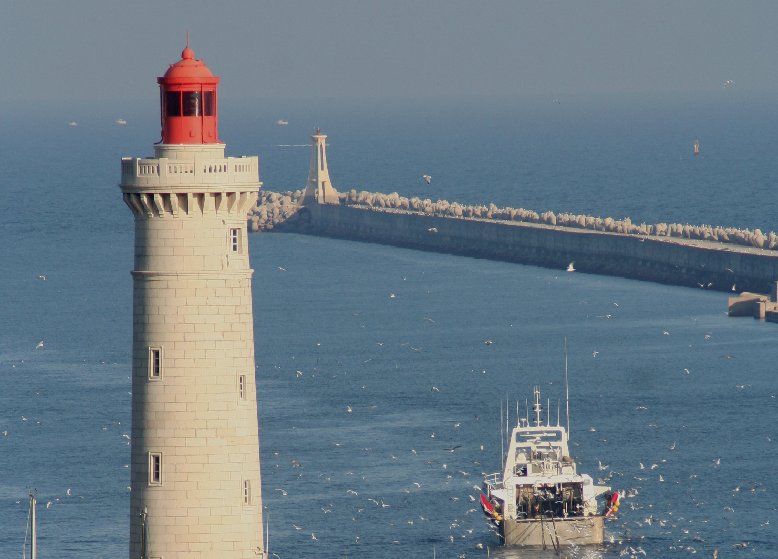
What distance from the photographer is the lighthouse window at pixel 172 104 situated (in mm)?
26406

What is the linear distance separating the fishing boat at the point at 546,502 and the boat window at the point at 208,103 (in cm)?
3158

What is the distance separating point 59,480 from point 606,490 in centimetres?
1599

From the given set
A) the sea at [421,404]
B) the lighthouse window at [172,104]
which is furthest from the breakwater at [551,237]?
the lighthouse window at [172,104]

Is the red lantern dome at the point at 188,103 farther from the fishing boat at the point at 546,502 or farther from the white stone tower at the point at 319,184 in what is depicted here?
the white stone tower at the point at 319,184

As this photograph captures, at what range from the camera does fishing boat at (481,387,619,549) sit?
2243 inches

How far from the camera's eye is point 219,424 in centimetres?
2688

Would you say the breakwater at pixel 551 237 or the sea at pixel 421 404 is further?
the breakwater at pixel 551 237

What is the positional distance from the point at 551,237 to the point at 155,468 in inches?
4573

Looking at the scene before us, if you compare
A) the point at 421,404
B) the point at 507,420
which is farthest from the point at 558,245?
the point at 507,420

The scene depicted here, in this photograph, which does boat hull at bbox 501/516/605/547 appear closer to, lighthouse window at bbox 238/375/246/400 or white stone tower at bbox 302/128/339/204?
lighthouse window at bbox 238/375/246/400

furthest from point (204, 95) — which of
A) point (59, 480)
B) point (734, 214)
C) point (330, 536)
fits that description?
point (734, 214)

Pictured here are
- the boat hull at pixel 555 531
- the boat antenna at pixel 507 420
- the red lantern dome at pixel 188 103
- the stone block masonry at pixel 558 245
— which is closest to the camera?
the red lantern dome at pixel 188 103

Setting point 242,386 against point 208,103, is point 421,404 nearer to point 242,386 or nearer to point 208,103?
point 242,386

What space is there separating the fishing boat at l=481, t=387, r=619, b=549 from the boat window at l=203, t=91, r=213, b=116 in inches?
1243
